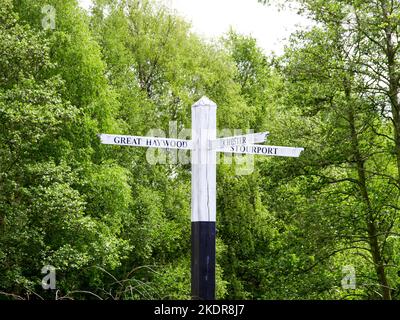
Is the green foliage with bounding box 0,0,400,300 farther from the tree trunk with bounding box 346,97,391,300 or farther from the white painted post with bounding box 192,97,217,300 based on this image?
the white painted post with bounding box 192,97,217,300

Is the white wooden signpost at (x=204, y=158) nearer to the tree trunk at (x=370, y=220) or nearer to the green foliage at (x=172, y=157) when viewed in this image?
the green foliage at (x=172, y=157)

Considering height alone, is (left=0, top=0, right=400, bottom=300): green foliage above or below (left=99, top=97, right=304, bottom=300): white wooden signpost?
above

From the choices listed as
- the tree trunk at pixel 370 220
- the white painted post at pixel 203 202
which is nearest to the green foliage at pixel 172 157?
the tree trunk at pixel 370 220

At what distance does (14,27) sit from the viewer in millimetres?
17156

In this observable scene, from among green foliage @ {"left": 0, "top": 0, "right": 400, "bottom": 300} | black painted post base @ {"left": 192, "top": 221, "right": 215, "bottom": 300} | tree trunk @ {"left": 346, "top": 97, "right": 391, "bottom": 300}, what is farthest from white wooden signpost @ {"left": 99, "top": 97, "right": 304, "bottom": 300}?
tree trunk @ {"left": 346, "top": 97, "right": 391, "bottom": 300}

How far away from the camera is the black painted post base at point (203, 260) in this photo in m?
5.38

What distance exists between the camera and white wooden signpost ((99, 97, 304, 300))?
5371mm

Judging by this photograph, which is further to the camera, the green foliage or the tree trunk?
the tree trunk

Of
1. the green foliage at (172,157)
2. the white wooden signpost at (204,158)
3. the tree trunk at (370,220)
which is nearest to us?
the white wooden signpost at (204,158)

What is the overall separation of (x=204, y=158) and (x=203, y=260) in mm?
673

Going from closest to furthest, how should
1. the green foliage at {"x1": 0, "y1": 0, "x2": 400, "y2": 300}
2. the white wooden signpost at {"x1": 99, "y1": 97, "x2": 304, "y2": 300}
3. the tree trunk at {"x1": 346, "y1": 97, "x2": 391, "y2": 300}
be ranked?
1. the white wooden signpost at {"x1": 99, "y1": 97, "x2": 304, "y2": 300}
2. the green foliage at {"x1": 0, "y1": 0, "x2": 400, "y2": 300}
3. the tree trunk at {"x1": 346, "y1": 97, "x2": 391, "y2": 300}

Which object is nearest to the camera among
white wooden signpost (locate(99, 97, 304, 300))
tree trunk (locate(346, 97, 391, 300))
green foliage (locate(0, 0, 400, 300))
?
white wooden signpost (locate(99, 97, 304, 300))
